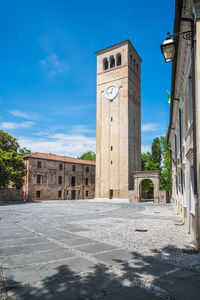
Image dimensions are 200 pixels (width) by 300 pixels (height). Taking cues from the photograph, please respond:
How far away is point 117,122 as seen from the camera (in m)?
38.9

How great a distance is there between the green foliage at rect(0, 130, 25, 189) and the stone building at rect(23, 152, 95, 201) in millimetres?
5915

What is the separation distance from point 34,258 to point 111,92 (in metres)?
37.6

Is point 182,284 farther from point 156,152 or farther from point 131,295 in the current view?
point 156,152

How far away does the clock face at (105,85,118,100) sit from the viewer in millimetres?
39875

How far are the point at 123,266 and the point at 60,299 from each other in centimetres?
177

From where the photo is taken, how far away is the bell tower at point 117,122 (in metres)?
37.4

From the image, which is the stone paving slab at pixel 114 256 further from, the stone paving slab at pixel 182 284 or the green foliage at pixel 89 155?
the green foliage at pixel 89 155

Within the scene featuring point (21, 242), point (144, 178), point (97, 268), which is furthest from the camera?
point (144, 178)

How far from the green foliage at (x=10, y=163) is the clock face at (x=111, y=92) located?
17.7 metres

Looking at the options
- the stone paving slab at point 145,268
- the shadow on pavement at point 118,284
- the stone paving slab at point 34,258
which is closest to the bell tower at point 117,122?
the stone paving slab at point 34,258

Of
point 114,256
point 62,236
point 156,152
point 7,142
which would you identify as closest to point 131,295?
point 114,256

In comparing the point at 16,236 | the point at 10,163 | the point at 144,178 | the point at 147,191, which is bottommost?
the point at 147,191

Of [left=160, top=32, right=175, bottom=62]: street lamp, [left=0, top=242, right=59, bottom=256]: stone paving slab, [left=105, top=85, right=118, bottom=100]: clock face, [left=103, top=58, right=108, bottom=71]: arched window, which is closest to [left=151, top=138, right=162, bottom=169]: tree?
[left=105, top=85, right=118, bottom=100]: clock face

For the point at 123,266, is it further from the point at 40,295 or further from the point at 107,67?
the point at 107,67
